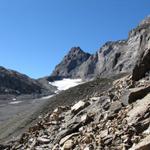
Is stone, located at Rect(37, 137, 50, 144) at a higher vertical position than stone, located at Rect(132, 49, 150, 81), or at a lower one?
lower

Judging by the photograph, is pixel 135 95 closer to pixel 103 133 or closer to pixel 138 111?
pixel 138 111

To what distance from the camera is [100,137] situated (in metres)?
17.8

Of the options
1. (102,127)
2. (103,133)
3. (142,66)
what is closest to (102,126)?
(102,127)

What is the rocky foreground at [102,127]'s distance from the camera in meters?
16.8

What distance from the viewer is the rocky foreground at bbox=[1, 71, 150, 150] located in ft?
55.3

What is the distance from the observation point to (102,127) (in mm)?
19141

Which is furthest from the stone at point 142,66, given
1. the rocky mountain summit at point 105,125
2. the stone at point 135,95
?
the stone at point 135,95

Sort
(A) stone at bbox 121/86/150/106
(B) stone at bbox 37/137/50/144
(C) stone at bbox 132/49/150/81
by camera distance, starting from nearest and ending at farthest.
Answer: (A) stone at bbox 121/86/150/106, (B) stone at bbox 37/137/50/144, (C) stone at bbox 132/49/150/81

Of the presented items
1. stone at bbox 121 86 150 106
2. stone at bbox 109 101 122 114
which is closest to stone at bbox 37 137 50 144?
stone at bbox 109 101 122 114

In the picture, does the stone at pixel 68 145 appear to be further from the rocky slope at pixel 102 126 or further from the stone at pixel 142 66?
the stone at pixel 142 66

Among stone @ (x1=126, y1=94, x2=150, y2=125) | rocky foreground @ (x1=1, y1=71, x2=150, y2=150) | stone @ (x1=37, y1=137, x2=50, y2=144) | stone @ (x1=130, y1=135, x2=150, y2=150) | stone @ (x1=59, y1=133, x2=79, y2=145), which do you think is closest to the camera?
stone @ (x1=130, y1=135, x2=150, y2=150)

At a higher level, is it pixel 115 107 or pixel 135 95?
pixel 135 95

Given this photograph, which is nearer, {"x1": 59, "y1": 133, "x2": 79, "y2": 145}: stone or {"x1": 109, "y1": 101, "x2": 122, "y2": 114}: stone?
{"x1": 59, "y1": 133, "x2": 79, "y2": 145}: stone

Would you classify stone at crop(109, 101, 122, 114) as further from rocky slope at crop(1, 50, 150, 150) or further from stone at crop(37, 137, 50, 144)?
stone at crop(37, 137, 50, 144)
